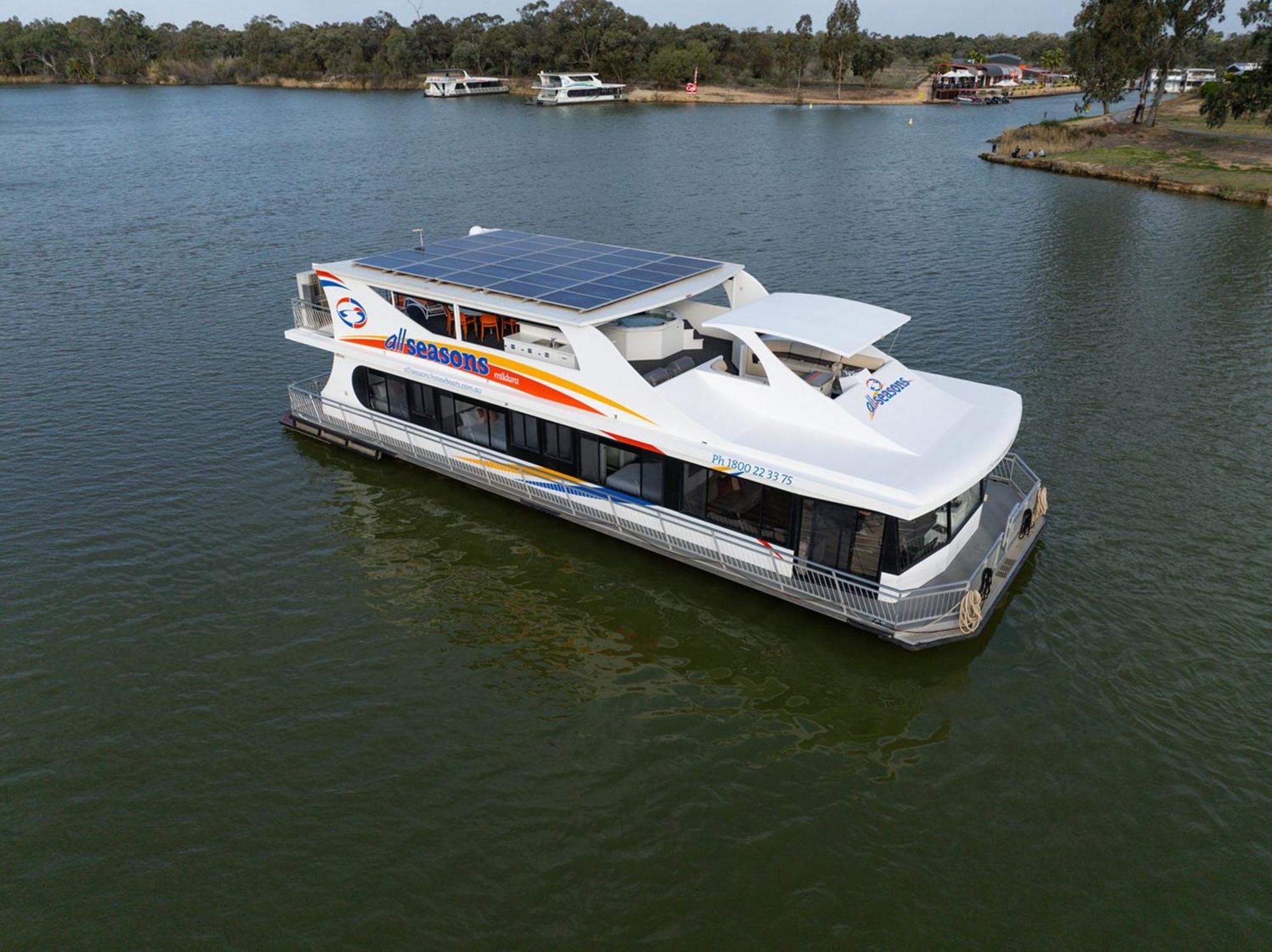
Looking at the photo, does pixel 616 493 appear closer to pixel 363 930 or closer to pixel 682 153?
pixel 363 930

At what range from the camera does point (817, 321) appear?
787 inches

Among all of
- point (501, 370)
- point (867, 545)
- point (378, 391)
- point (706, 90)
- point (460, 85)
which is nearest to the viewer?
point (867, 545)

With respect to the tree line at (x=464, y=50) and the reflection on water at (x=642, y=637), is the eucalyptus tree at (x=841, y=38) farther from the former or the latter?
the reflection on water at (x=642, y=637)

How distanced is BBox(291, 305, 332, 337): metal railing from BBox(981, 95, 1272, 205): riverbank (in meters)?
65.0

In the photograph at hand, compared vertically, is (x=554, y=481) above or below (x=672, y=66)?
below

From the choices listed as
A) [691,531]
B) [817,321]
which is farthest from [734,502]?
[817,321]

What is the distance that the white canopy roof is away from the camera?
746 inches

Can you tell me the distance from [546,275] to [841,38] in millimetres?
144711

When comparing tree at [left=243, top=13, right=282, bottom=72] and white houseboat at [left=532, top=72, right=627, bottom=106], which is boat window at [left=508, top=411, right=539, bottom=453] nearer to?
white houseboat at [left=532, top=72, right=627, bottom=106]

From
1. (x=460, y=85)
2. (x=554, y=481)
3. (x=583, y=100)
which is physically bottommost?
(x=554, y=481)

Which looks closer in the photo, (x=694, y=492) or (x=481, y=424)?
(x=694, y=492)

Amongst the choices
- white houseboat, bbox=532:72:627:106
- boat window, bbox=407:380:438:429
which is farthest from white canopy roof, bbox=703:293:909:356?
white houseboat, bbox=532:72:627:106

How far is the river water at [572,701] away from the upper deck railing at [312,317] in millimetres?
3737

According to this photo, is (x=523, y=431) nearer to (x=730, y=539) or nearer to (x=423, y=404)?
(x=423, y=404)
